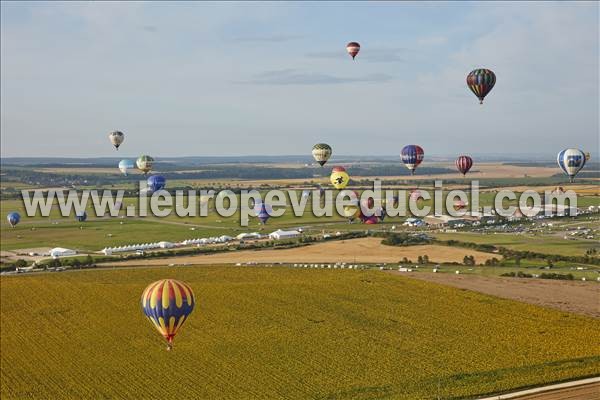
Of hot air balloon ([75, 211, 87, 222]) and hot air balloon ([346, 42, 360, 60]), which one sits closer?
hot air balloon ([346, 42, 360, 60])

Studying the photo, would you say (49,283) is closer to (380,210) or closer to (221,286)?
(221,286)

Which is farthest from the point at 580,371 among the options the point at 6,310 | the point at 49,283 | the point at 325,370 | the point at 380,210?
the point at 380,210

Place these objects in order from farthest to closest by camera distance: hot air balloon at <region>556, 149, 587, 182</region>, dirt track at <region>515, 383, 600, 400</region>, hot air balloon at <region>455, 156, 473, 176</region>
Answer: hot air balloon at <region>455, 156, 473, 176</region> → hot air balloon at <region>556, 149, 587, 182</region> → dirt track at <region>515, 383, 600, 400</region>

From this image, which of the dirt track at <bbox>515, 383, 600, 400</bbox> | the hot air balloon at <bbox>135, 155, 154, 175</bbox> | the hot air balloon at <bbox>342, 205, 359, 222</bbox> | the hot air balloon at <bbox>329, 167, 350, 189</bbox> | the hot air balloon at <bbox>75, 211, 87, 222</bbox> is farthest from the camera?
the hot air balloon at <bbox>75, 211, 87, 222</bbox>

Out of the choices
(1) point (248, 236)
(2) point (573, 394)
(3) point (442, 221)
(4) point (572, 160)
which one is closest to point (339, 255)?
(1) point (248, 236)

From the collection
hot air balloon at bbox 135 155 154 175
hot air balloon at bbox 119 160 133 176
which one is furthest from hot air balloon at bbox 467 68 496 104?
hot air balloon at bbox 119 160 133 176

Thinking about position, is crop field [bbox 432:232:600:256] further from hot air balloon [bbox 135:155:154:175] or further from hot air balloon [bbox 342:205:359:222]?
hot air balloon [bbox 135:155:154:175]
